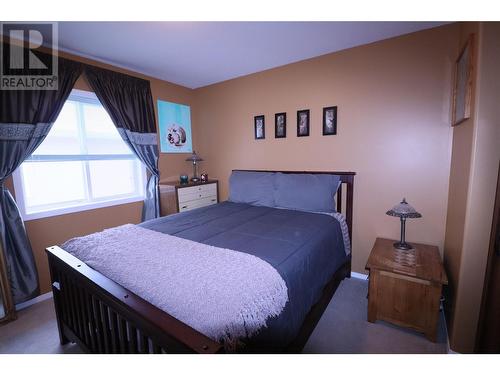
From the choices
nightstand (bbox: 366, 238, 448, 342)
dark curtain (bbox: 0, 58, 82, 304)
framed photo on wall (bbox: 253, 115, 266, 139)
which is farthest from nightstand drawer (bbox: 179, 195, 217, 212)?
nightstand (bbox: 366, 238, 448, 342)

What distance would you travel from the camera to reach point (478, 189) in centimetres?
129

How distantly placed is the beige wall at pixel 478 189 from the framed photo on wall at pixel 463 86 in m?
0.12

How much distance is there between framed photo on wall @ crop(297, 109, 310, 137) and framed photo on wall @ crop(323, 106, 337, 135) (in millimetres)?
201

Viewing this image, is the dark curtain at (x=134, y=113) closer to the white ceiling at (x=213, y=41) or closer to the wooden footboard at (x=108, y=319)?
the white ceiling at (x=213, y=41)

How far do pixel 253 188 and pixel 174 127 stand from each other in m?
1.58

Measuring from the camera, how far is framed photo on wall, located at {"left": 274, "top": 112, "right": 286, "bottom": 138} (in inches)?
113

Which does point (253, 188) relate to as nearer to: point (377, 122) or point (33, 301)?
point (377, 122)

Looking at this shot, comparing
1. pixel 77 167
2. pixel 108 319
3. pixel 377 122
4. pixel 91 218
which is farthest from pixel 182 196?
pixel 377 122

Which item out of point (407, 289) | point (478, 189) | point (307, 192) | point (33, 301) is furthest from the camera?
point (307, 192)

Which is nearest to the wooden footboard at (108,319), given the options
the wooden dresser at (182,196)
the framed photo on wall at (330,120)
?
the wooden dresser at (182,196)
